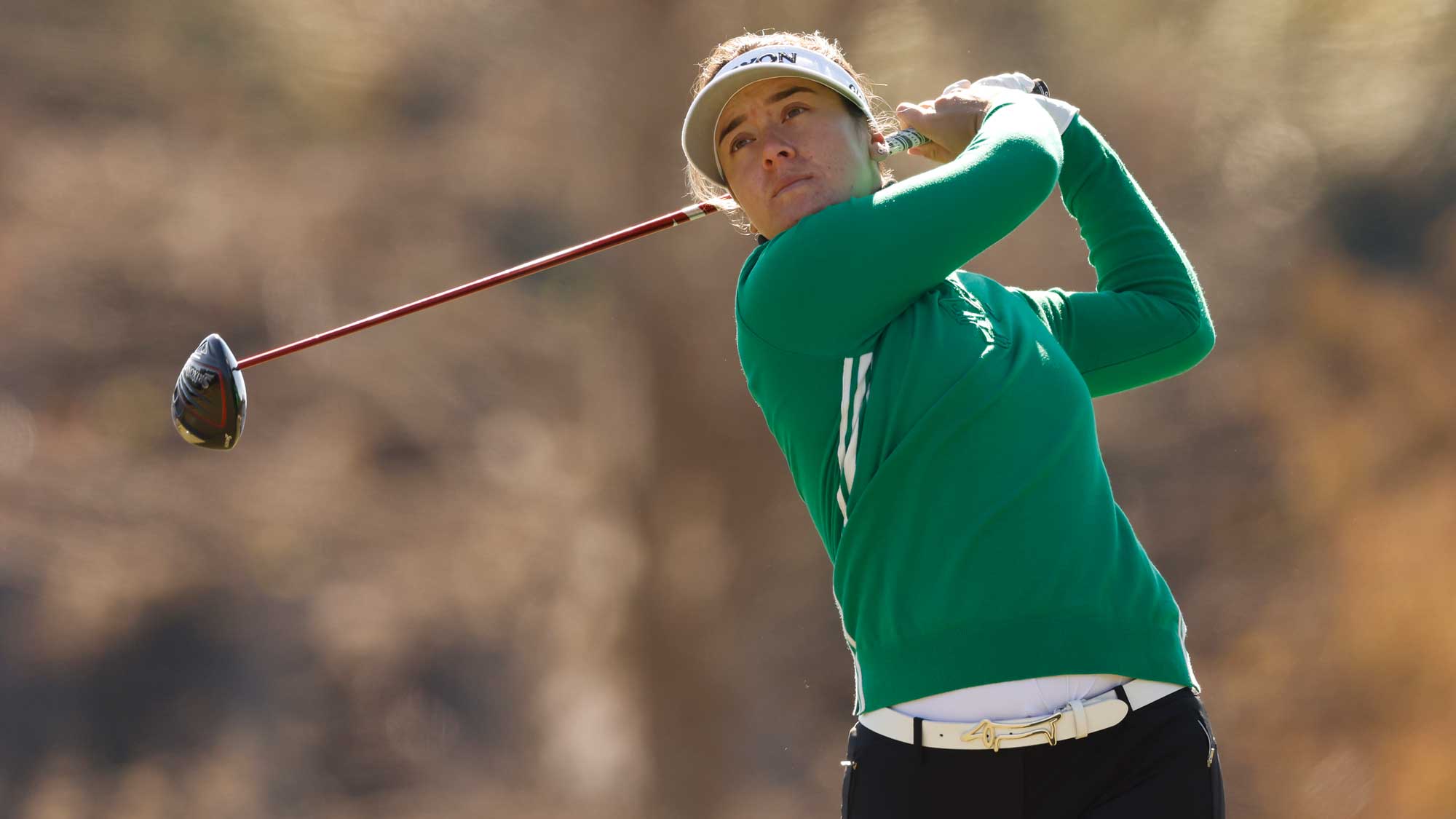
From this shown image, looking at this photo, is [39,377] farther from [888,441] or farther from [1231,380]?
[1231,380]

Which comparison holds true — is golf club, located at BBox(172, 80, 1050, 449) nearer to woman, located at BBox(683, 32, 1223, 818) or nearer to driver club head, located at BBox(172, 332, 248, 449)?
driver club head, located at BBox(172, 332, 248, 449)

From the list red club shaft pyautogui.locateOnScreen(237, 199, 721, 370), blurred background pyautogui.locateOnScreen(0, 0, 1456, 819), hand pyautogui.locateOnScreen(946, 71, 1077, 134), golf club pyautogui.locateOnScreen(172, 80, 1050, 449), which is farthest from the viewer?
blurred background pyautogui.locateOnScreen(0, 0, 1456, 819)

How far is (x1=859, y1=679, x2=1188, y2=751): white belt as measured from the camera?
0.95 m

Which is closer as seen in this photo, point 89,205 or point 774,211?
point 774,211

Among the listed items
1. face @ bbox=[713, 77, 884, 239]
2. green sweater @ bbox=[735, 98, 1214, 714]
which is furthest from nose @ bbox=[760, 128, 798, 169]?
green sweater @ bbox=[735, 98, 1214, 714]

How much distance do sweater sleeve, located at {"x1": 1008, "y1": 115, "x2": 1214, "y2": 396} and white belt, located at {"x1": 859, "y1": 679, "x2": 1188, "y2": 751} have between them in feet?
1.19

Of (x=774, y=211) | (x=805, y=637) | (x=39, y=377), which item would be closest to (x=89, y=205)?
(x=39, y=377)

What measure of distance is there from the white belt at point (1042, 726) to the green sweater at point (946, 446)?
17mm

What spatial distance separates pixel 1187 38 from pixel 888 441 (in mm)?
2657

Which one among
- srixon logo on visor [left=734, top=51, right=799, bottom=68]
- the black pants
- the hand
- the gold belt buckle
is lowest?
the black pants

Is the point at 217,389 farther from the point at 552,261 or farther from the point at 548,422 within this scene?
the point at 548,422

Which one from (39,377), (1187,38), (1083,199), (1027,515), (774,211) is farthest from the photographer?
(1187,38)

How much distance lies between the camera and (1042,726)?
0.95 m

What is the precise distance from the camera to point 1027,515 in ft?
3.23
